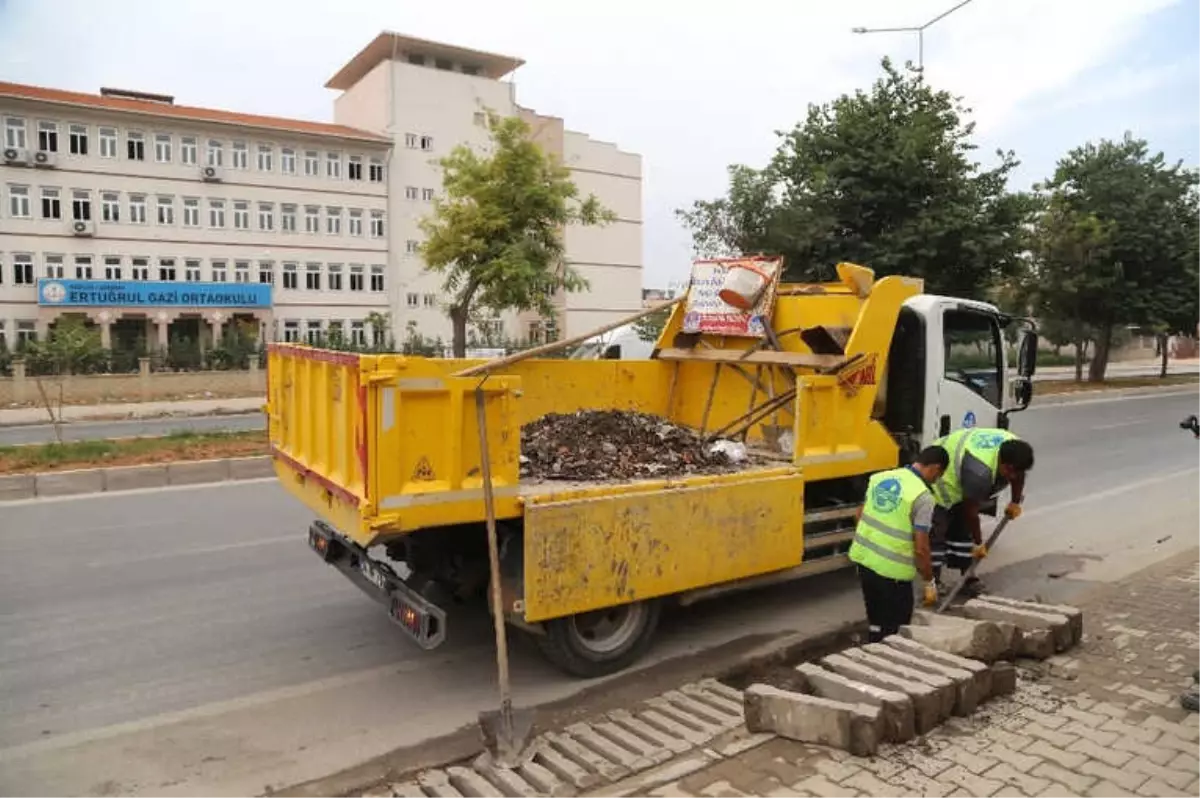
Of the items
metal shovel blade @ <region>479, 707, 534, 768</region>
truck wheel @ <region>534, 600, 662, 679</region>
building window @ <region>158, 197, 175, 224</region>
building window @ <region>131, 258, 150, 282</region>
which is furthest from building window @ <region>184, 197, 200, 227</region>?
metal shovel blade @ <region>479, 707, 534, 768</region>

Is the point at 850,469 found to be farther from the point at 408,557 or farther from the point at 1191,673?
the point at 408,557

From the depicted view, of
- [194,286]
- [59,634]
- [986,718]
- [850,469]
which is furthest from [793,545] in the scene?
[194,286]

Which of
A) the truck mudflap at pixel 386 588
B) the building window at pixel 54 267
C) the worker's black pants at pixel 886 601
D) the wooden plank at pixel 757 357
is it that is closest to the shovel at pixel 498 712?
the truck mudflap at pixel 386 588

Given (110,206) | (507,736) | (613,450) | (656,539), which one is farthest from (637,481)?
(110,206)

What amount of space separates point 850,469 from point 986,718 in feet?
6.48

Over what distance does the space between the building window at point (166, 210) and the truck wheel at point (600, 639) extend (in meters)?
41.3

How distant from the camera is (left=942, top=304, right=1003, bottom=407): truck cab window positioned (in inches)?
245

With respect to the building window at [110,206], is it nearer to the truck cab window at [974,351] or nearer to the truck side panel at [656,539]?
the truck cab window at [974,351]

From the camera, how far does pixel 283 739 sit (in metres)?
3.86

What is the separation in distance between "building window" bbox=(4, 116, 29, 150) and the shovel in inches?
1619

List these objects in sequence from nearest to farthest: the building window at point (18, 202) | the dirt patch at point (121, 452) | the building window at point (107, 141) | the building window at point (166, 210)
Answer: the dirt patch at point (121, 452) → the building window at point (18, 202) → the building window at point (107, 141) → the building window at point (166, 210)

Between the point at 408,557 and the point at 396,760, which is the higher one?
the point at 408,557

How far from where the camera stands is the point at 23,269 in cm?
3684

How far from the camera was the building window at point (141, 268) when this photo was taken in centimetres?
3909
